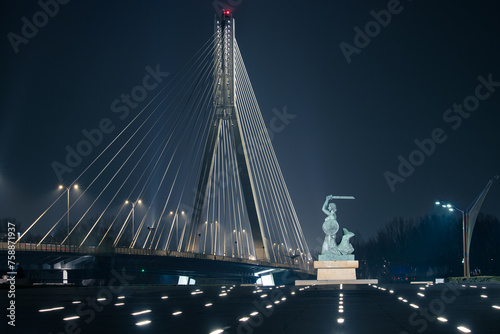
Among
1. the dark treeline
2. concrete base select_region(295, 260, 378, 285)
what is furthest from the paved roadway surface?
the dark treeline

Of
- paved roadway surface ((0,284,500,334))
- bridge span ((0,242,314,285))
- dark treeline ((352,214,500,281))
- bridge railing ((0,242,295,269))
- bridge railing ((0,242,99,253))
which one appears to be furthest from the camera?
dark treeline ((352,214,500,281))

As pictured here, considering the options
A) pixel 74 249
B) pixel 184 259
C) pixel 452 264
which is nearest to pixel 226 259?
pixel 184 259

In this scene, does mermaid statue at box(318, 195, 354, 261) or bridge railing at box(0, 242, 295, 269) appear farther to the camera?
mermaid statue at box(318, 195, 354, 261)

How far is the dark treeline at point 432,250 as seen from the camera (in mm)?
100000

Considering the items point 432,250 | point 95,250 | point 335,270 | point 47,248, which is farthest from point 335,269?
point 432,250

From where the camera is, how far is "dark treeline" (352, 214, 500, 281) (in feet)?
328

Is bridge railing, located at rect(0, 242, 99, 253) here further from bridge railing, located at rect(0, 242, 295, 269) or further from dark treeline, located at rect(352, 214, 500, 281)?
dark treeline, located at rect(352, 214, 500, 281)

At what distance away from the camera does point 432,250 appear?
10869 cm

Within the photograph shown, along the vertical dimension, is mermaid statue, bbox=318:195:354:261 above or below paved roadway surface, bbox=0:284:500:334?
above

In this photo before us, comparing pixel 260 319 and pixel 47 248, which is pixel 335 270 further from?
pixel 260 319

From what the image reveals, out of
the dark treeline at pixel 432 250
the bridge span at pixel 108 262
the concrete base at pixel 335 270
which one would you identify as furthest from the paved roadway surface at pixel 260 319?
the dark treeline at pixel 432 250

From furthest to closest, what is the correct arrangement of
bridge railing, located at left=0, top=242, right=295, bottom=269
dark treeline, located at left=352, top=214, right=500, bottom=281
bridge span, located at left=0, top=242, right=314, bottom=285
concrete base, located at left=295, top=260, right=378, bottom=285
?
dark treeline, located at left=352, top=214, right=500, bottom=281 < bridge span, located at left=0, top=242, right=314, bottom=285 < concrete base, located at left=295, top=260, right=378, bottom=285 < bridge railing, located at left=0, top=242, right=295, bottom=269

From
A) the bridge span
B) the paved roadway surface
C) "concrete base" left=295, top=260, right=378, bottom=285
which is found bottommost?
the paved roadway surface

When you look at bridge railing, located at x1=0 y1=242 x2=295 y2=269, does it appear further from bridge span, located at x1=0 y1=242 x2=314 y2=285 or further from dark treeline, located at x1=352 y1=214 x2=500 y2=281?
dark treeline, located at x1=352 y1=214 x2=500 y2=281
